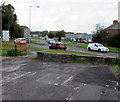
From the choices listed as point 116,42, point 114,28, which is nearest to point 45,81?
point 116,42

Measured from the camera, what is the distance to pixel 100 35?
39000 mm

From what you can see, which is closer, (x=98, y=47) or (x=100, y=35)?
(x=98, y=47)

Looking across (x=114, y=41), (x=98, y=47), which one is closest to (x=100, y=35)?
(x=114, y=41)

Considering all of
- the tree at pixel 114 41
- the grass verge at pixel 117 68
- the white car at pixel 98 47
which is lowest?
the grass verge at pixel 117 68

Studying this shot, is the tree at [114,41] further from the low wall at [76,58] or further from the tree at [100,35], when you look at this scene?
the low wall at [76,58]

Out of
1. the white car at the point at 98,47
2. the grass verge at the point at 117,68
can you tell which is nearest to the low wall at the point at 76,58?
the grass verge at the point at 117,68

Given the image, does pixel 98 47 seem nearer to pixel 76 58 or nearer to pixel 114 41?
pixel 76 58

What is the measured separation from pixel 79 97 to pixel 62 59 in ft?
27.4

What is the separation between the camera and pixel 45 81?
23.9 ft

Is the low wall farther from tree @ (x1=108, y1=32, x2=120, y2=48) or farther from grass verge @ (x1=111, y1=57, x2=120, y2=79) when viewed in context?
tree @ (x1=108, y1=32, x2=120, y2=48)

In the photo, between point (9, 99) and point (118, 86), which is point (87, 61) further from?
point (9, 99)

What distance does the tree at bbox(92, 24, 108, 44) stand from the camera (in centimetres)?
3884

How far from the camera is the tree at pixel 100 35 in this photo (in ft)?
127

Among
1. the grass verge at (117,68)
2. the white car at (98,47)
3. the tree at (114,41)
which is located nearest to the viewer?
the grass verge at (117,68)
